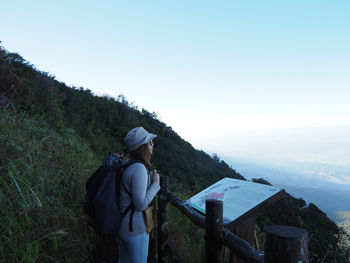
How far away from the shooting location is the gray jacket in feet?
6.37

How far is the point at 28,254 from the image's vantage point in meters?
1.73

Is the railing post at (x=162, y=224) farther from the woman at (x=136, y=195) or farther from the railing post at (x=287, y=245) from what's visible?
the railing post at (x=287, y=245)

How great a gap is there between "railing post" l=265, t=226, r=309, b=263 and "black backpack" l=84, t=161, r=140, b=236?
50.6 inches

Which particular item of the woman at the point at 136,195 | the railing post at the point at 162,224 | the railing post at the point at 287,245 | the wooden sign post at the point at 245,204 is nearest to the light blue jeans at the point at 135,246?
the woman at the point at 136,195

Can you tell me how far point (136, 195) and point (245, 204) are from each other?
1.17m

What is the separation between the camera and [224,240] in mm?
1825

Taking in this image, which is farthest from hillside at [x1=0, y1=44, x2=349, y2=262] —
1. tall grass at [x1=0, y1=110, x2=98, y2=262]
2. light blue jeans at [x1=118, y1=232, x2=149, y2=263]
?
light blue jeans at [x1=118, y1=232, x2=149, y2=263]

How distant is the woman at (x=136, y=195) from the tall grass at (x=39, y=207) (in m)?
0.55

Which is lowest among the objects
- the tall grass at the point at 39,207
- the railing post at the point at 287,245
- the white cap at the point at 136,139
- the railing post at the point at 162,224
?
the railing post at the point at 162,224

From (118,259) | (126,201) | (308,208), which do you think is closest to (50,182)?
(118,259)

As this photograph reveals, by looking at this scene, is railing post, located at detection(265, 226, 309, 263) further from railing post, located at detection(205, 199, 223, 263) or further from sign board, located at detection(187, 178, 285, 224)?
sign board, located at detection(187, 178, 285, 224)

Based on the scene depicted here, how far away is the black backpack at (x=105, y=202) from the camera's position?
1860 mm

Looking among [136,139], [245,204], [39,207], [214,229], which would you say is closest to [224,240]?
[214,229]

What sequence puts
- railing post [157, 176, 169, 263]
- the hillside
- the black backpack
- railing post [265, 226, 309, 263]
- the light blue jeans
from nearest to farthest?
railing post [265, 226, 309, 263] → the black backpack → the light blue jeans → the hillside → railing post [157, 176, 169, 263]
